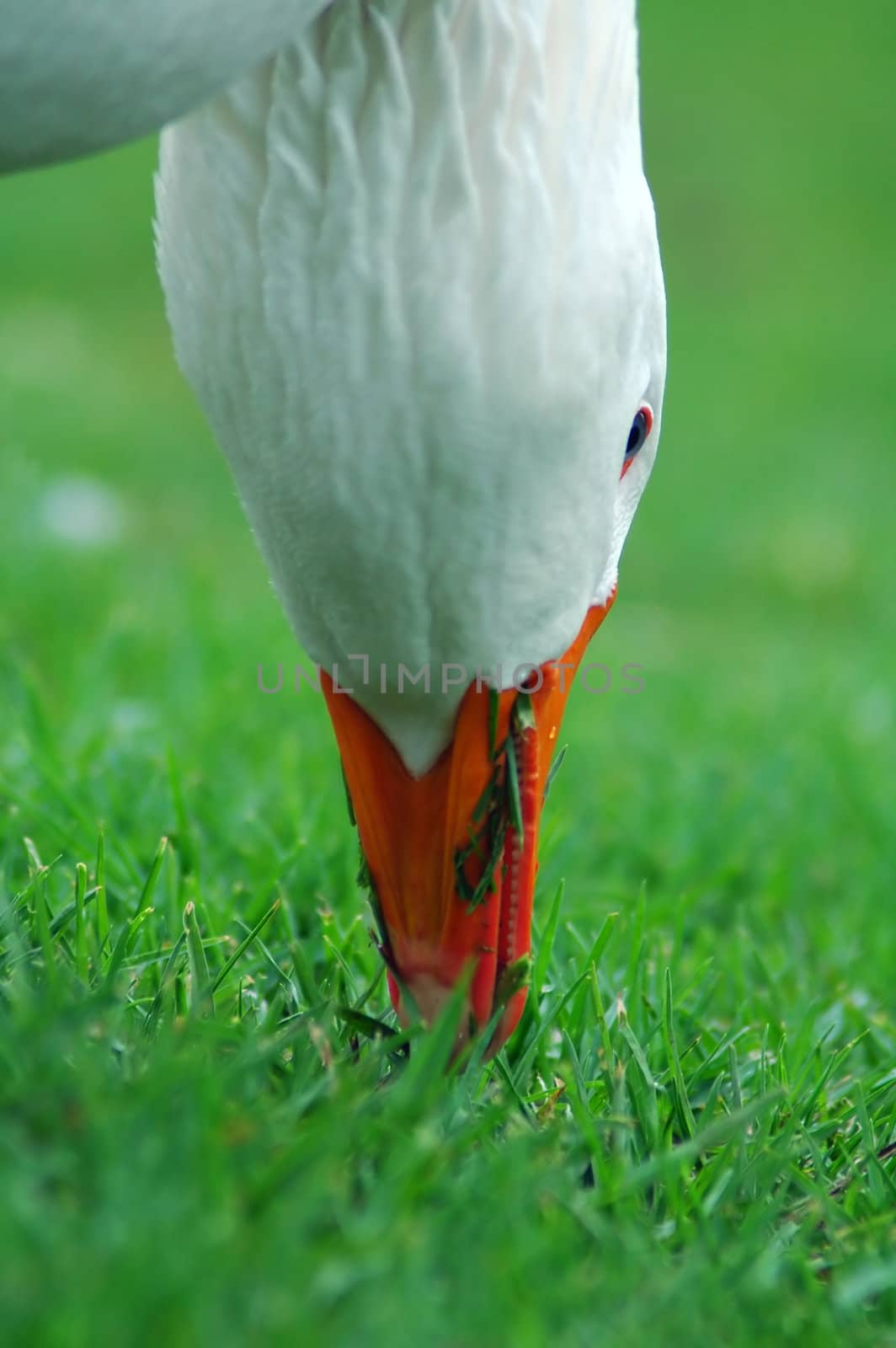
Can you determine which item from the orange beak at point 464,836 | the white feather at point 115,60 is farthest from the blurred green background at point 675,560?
the white feather at point 115,60

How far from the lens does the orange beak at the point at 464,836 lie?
186 cm

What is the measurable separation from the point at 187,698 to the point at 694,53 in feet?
64.6

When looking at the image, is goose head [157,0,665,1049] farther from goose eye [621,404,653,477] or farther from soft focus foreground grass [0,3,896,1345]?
soft focus foreground grass [0,3,896,1345]

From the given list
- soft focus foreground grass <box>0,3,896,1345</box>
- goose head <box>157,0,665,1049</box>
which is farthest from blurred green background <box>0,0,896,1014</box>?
goose head <box>157,0,665,1049</box>

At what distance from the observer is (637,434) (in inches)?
73.8

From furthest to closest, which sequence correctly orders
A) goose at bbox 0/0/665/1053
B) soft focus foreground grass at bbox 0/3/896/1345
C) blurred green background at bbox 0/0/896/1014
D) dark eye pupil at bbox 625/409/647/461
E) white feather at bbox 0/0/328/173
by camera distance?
blurred green background at bbox 0/0/896/1014
dark eye pupil at bbox 625/409/647/461
goose at bbox 0/0/665/1053
white feather at bbox 0/0/328/173
soft focus foreground grass at bbox 0/3/896/1345

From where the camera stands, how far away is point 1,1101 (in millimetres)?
1376

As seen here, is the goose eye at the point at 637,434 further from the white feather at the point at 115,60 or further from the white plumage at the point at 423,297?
the white feather at the point at 115,60

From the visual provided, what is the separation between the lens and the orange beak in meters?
1.86

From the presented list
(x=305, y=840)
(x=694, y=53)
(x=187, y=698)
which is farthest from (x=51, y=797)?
(x=694, y=53)

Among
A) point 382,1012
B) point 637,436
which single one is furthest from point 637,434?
point 382,1012

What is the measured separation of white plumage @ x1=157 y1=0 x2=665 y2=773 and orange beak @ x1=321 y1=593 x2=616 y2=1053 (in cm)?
12

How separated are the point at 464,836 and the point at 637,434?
1.71ft

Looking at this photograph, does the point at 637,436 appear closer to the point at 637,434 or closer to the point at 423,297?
the point at 637,434
